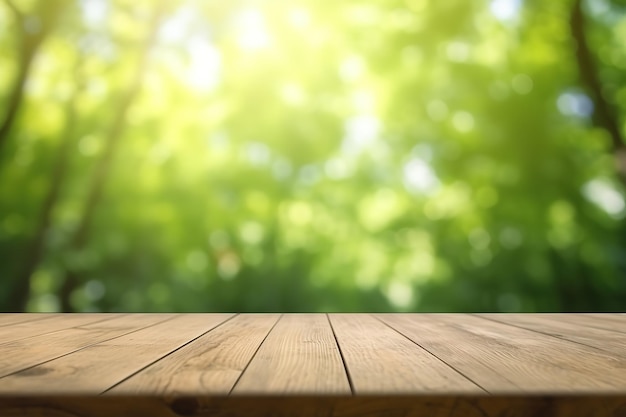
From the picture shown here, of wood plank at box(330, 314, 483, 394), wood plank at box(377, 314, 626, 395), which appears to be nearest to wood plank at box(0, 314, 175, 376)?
wood plank at box(330, 314, 483, 394)

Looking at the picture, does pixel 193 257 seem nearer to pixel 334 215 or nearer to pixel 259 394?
pixel 334 215

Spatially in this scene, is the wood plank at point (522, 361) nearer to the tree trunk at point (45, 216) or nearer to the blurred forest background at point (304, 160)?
the blurred forest background at point (304, 160)

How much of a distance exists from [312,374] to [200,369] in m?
0.18

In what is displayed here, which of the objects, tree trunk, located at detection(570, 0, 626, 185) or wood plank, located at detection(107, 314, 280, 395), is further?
tree trunk, located at detection(570, 0, 626, 185)

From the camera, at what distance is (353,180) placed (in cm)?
Result: 524

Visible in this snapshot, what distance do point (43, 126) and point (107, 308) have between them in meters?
1.53

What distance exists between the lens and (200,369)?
933 mm

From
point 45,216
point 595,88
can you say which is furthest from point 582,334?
point 45,216

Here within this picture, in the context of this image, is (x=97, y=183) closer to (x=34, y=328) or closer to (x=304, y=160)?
(x=304, y=160)

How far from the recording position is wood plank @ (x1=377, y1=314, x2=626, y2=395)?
0.81m

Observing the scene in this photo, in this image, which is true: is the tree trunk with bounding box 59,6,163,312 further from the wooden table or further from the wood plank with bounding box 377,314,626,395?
the wood plank with bounding box 377,314,626,395

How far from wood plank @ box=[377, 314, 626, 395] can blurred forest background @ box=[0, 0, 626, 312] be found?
3.45 metres

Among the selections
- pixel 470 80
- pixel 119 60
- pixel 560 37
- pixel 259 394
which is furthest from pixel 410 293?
pixel 259 394

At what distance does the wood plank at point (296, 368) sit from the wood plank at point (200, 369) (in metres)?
0.02
